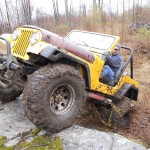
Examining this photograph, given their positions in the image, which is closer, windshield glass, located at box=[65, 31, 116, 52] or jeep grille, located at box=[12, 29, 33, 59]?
jeep grille, located at box=[12, 29, 33, 59]

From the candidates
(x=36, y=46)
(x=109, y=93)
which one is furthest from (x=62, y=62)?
(x=109, y=93)

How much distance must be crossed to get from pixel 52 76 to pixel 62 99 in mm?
513

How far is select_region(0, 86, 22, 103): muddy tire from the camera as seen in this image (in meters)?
5.46

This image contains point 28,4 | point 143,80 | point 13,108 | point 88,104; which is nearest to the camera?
point 13,108

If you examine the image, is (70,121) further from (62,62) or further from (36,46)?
(36,46)

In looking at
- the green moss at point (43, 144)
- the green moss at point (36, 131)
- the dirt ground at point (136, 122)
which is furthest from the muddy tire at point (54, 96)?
the dirt ground at point (136, 122)

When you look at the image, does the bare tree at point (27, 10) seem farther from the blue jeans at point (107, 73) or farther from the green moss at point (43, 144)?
the green moss at point (43, 144)

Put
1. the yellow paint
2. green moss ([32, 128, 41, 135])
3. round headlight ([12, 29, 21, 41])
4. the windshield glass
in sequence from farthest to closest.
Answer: the windshield glass, round headlight ([12, 29, 21, 41]), the yellow paint, green moss ([32, 128, 41, 135])

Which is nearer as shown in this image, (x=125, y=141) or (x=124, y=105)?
(x=125, y=141)

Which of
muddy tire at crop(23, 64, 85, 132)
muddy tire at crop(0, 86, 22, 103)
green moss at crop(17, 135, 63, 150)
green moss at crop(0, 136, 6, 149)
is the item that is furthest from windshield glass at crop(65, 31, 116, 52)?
green moss at crop(0, 136, 6, 149)

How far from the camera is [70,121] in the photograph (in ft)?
14.7

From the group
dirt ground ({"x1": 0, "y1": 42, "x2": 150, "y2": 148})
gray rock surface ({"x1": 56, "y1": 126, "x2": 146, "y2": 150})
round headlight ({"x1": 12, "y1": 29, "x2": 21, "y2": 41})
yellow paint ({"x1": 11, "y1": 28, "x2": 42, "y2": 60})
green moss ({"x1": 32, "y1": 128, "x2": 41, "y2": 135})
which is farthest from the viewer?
dirt ground ({"x1": 0, "y1": 42, "x2": 150, "y2": 148})

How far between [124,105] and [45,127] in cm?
209

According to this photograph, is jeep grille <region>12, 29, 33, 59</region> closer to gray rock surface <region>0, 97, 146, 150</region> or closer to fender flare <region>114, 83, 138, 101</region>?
gray rock surface <region>0, 97, 146, 150</region>
